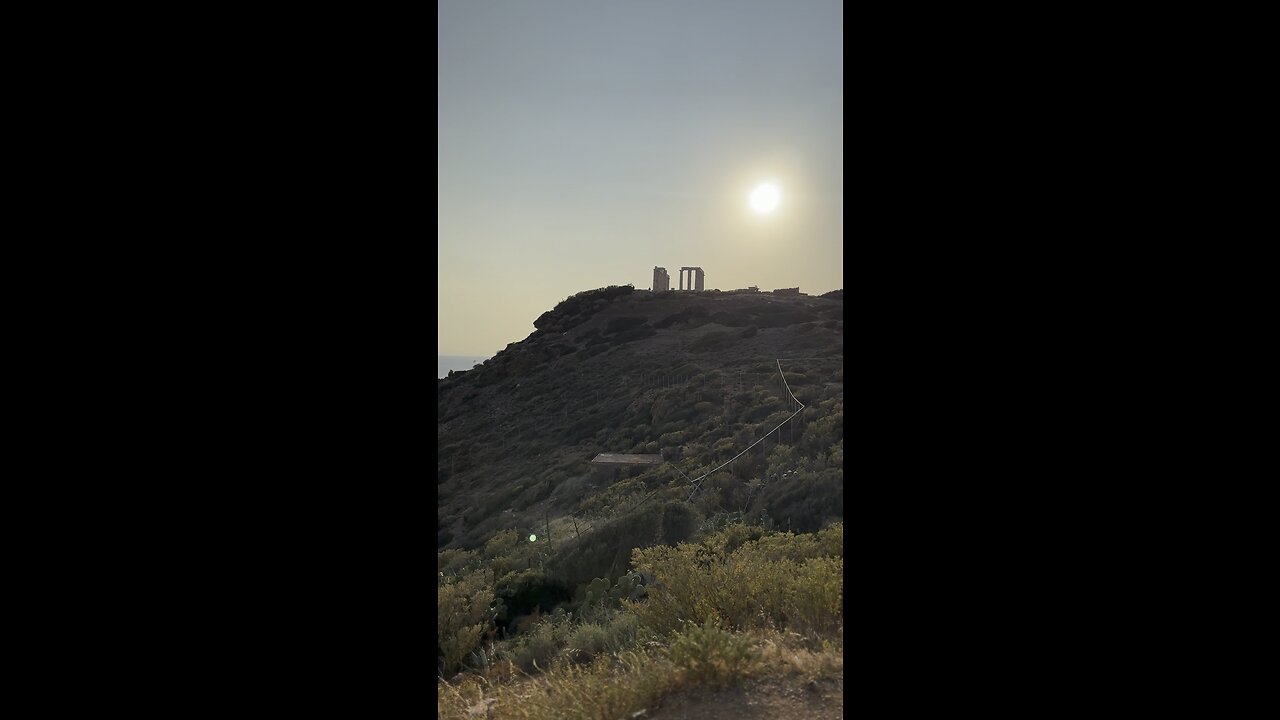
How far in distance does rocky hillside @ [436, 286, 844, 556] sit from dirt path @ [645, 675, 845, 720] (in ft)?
2.72

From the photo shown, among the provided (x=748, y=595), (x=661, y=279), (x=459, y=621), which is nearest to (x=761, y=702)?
(x=748, y=595)

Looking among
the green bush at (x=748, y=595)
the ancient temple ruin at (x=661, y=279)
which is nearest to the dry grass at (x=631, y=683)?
the green bush at (x=748, y=595)

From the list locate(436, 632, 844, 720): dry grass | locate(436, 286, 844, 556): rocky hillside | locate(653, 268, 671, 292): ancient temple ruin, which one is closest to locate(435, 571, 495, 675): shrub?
locate(436, 632, 844, 720): dry grass

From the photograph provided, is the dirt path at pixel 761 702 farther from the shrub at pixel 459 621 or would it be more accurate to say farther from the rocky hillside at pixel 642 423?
the shrub at pixel 459 621

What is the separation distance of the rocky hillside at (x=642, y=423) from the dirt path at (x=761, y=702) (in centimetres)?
83

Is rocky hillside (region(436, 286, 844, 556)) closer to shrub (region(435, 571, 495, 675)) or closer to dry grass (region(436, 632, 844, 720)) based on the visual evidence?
dry grass (region(436, 632, 844, 720))

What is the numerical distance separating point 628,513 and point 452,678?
11.6 feet

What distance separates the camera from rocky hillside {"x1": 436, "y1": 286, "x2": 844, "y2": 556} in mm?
7320

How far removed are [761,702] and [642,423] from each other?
10636mm
